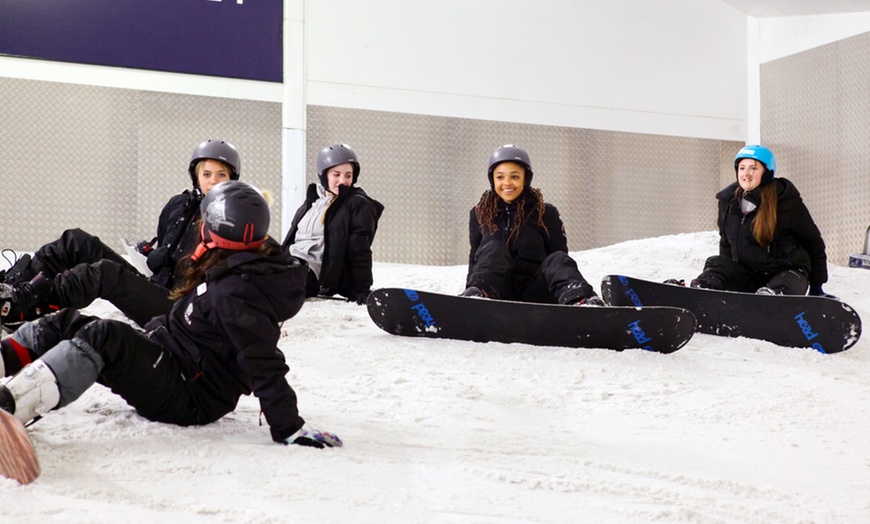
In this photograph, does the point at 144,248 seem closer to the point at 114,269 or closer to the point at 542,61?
the point at 114,269

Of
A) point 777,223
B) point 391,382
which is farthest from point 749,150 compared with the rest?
point 391,382

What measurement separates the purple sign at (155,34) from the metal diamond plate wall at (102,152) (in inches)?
9.0

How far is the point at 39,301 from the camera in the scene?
11.0 ft

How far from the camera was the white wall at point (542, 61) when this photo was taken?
7.21 m

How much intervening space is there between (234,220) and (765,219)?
320 centimetres

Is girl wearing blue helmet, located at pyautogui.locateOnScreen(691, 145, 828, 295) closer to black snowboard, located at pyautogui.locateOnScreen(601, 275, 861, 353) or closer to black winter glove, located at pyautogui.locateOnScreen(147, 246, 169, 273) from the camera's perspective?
black snowboard, located at pyautogui.locateOnScreen(601, 275, 861, 353)

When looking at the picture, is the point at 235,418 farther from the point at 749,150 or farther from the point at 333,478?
the point at 749,150

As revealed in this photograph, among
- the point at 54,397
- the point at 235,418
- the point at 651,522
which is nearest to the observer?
the point at 651,522

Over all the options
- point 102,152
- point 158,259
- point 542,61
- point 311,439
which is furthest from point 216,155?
point 542,61

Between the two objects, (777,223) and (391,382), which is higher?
(777,223)

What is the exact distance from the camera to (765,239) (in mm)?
4707

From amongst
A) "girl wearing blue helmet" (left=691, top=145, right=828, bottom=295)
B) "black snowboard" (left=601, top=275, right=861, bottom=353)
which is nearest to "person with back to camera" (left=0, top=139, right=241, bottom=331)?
"black snowboard" (left=601, top=275, right=861, bottom=353)

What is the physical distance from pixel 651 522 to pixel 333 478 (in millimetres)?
686

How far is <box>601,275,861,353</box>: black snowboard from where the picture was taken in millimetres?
4035
